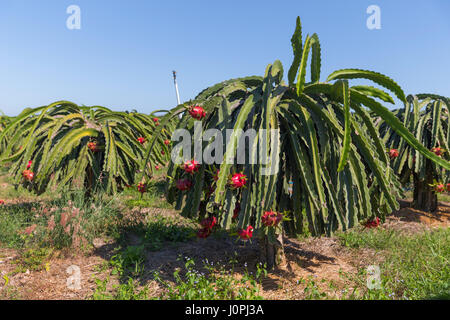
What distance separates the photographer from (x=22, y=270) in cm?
368

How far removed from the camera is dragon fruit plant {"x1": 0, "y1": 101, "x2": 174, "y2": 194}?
4.68m

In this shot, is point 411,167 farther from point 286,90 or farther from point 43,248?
point 43,248

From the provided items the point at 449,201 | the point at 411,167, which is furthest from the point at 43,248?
the point at 449,201

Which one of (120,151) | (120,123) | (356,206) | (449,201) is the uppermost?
(120,123)

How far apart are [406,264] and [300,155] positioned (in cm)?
207

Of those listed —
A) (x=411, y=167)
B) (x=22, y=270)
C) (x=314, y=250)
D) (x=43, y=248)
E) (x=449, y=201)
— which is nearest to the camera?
(x=22, y=270)

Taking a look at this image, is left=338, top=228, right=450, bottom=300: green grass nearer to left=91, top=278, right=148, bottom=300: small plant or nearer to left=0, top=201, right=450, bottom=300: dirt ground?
left=0, top=201, right=450, bottom=300: dirt ground

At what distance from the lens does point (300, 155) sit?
9.68ft

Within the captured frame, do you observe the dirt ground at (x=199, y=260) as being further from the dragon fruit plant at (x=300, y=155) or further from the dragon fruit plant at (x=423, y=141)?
the dragon fruit plant at (x=423, y=141)

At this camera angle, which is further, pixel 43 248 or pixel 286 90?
pixel 43 248

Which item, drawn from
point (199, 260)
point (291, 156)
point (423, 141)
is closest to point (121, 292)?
point (199, 260)

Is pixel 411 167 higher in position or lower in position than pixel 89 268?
higher

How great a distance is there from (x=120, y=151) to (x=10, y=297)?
253 centimetres

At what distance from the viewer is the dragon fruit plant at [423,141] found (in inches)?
229
